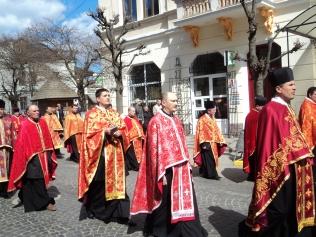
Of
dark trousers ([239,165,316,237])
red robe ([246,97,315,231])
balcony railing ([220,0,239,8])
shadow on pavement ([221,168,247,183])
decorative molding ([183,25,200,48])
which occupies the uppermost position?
balcony railing ([220,0,239,8])

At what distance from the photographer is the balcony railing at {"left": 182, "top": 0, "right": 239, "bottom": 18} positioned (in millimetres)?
17328

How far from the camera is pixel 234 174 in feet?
35.6

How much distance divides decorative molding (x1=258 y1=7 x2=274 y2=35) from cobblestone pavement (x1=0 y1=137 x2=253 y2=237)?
26.3 feet

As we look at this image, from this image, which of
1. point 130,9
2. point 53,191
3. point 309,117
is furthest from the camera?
point 130,9

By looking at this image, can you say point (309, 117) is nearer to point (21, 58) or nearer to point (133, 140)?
Answer: point (133, 140)

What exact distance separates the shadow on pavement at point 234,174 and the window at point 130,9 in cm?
1323

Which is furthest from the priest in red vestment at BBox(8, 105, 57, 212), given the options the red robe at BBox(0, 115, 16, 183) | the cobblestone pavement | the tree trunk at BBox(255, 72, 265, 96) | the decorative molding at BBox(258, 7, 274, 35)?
the decorative molding at BBox(258, 7, 274, 35)

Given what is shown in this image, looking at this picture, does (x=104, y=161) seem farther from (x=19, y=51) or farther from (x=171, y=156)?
(x=19, y=51)

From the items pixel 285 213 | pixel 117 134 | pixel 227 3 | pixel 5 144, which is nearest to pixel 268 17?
pixel 227 3

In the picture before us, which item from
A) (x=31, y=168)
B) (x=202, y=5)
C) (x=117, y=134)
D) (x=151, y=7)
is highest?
(x=151, y=7)

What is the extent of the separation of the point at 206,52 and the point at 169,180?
46.1 ft

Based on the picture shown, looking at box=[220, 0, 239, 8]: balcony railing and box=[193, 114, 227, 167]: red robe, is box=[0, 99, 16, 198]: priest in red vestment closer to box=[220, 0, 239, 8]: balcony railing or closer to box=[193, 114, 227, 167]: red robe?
box=[193, 114, 227, 167]: red robe

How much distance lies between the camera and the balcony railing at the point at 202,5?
17.3 metres

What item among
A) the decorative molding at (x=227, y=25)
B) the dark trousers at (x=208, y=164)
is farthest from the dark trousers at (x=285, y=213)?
the decorative molding at (x=227, y=25)
